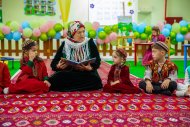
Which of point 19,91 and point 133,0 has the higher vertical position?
point 133,0

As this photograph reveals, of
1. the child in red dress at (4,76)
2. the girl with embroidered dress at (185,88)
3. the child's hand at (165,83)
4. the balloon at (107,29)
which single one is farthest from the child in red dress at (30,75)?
the balloon at (107,29)

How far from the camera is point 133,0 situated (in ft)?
32.9

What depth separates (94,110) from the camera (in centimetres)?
245

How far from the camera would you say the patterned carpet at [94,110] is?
218cm

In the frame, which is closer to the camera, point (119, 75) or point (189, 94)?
point (189, 94)

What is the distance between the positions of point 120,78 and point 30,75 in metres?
1.01

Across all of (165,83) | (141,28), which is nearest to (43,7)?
(141,28)

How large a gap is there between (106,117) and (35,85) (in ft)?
3.93

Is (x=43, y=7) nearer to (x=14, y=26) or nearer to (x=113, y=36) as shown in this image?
(x=14, y=26)

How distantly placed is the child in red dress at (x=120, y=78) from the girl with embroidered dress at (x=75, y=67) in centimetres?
26

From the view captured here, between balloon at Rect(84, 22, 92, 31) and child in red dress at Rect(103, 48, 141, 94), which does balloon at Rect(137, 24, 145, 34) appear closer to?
balloon at Rect(84, 22, 92, 31)

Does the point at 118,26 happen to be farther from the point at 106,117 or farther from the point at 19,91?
the point at 106,117

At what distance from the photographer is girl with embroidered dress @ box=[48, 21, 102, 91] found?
11.1ft

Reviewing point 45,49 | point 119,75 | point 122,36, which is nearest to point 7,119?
point 119,75
